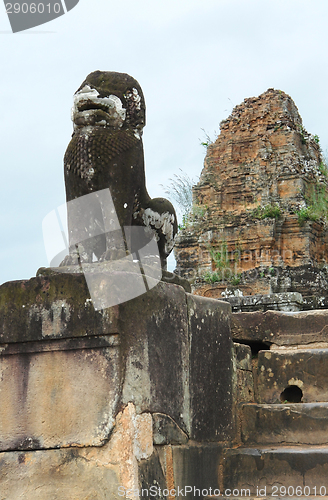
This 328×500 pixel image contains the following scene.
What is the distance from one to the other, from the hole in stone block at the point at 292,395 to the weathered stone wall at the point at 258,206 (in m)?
14.5

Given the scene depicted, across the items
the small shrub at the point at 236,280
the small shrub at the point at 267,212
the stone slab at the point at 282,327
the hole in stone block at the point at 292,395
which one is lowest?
the hole in stone block at the point at 292,395

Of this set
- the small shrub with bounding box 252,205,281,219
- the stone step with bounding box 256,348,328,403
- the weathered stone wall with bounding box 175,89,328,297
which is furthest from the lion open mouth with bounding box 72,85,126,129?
the small shrub with bounding box 252,205,281,219

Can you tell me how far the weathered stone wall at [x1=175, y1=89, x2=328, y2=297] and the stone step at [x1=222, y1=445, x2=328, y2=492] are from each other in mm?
15119

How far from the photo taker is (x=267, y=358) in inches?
153

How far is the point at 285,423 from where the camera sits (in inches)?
139

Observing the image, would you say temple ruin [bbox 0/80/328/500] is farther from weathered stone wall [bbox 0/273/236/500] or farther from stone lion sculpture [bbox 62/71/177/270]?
stone lion sculpture [bbox 62/71/177/270]

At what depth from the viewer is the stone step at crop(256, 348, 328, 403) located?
371 cm

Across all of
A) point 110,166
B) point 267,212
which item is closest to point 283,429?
point 110,166

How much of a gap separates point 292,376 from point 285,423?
345mm

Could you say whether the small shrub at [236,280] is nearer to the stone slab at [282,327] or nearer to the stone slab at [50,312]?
the stone slab at [282,327]

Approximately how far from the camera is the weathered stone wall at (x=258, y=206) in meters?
19.6

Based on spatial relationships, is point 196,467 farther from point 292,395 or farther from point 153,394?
point 292,395

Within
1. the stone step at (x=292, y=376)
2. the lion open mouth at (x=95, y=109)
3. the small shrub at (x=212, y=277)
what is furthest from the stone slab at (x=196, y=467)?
the small shrub at (x=212, y=277)

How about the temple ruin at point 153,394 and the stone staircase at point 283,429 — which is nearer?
the temple ruin at point 153,394
